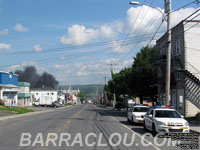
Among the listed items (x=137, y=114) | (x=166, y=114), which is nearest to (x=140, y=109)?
(x=137, y=114)

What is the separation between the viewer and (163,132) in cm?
1448

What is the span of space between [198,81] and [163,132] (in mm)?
14866

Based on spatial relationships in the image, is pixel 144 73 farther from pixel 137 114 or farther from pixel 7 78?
pixel 7 78

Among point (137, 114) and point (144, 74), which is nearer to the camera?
point (137, 114)

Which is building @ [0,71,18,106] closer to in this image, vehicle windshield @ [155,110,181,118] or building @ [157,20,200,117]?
building @ [157,20,200,117]

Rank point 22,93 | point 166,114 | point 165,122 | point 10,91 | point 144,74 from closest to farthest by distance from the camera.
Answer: point 165,122
point 166,114
point 144,74
point 10,91
point 22,93

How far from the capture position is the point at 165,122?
47.6ft

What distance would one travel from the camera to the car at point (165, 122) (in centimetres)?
1438

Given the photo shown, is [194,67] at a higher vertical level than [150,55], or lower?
lower

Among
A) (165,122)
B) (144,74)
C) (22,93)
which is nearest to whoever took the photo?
(165,122)

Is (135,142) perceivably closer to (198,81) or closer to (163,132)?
(163,132)

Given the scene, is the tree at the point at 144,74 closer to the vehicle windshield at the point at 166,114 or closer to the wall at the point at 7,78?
the wall at the point at 7,78

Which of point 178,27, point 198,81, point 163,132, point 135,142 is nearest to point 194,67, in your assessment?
point 198,81

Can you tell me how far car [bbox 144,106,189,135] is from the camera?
14.4 meters
